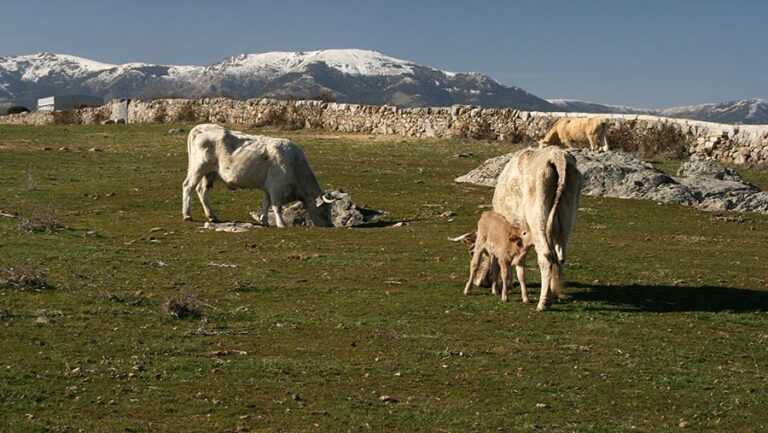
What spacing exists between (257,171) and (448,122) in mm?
27044

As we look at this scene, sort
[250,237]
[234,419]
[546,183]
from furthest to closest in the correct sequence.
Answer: [250,237]
[546,183]
[234,419]

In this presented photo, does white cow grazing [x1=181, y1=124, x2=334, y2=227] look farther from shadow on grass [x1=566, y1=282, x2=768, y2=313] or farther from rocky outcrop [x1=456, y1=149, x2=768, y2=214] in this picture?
shadow on grass [x1=566, y1=282, x2=768, y2=313]

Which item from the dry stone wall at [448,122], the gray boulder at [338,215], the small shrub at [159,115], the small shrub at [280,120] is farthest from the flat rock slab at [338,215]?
the small shrub at [159,115]

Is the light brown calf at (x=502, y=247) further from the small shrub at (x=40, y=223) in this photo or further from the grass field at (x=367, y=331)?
the small shrub at (x=40, y=223)

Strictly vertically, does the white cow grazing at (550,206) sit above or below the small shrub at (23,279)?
above

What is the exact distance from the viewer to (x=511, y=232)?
1706 cm

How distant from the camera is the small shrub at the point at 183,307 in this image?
50.8 feet

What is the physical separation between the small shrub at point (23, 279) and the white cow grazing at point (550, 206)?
7323 mm

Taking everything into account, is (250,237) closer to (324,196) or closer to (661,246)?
(324,196)

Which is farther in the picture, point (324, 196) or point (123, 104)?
point (123, 104)

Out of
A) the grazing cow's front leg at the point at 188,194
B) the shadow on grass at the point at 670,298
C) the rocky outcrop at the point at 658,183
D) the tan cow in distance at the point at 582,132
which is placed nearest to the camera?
the shadow on grass at the point at 670,298

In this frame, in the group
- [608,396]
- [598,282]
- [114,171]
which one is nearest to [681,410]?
[608,396]

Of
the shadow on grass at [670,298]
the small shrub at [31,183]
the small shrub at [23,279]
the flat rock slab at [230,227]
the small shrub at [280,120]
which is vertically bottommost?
the small shrub at [31,183]

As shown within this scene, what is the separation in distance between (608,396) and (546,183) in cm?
511
